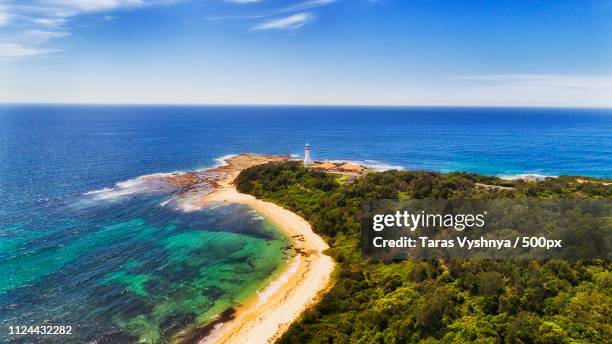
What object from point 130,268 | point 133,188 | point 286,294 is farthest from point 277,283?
point 133,188

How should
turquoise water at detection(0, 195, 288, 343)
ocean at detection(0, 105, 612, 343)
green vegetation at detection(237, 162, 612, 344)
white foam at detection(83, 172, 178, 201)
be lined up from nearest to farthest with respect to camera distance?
green vegetation at detection(237, 162, 612, 344) → turquoise water at detection(0, 195, 288, 343) → ocean at detection(0, 105, 612, 343) → white foam at detection(83, 172, 178, 201)

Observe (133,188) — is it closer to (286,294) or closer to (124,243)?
(124,243)

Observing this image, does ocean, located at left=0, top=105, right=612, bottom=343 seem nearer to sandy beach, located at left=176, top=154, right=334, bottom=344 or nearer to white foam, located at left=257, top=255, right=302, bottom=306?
white foam, located at left=257, top=255, right=302, bottom=306

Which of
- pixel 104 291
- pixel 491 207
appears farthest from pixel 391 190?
pixel 104 291

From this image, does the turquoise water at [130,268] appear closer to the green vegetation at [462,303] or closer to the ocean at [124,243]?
the ocean at [124,243]

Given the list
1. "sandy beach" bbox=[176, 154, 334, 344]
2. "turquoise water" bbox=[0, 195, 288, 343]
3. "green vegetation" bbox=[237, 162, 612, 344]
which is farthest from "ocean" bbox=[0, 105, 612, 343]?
"green vegetation" bbox=[237, 162, 612, 344]

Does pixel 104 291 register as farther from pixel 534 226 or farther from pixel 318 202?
pixel 534 226

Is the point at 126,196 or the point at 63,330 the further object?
the point at 126,196
